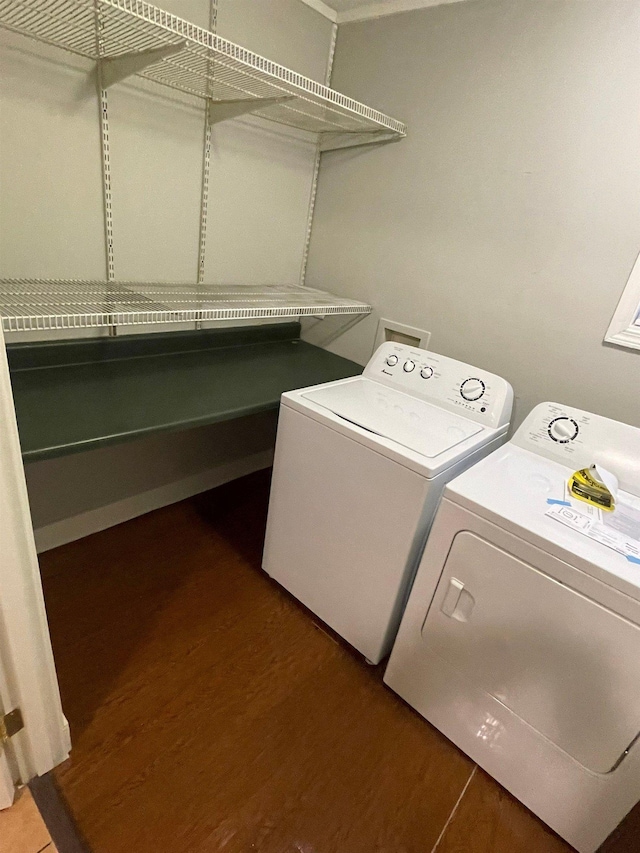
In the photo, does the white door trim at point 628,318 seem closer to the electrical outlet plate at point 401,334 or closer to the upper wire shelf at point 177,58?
the electrical outlet plate at point 401,334

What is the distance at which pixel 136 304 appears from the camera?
1329 millimetres

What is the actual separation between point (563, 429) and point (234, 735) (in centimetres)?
137

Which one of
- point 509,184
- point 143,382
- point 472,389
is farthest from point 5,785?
point 509,184

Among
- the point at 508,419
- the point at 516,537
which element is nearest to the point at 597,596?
the point at 516,537

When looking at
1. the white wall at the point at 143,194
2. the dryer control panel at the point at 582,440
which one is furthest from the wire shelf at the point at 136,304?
the dryer control panel at the point at 582,440

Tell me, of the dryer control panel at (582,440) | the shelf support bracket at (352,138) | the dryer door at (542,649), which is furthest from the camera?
the shelf support bracket at (352,138)

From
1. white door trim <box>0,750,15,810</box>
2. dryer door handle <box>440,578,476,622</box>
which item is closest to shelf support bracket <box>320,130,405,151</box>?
dryer door handle <box>440,578,476,622</box>

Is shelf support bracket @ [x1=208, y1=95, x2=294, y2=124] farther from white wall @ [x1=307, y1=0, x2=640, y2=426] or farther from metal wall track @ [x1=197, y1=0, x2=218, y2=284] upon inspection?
white wall @ [x1=307, y1=0, x2=640, y2=426]

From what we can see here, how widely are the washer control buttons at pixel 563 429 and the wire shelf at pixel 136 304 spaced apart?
942 mm

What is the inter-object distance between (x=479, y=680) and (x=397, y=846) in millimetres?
459

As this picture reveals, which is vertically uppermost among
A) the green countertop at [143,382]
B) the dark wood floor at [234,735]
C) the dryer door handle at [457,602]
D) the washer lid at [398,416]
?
the washer lid at [398,416]

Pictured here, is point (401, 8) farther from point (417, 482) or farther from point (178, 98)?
point (417, 482)

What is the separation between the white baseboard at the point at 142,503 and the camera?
1.80 meters

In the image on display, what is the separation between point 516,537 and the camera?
1.04 meters
